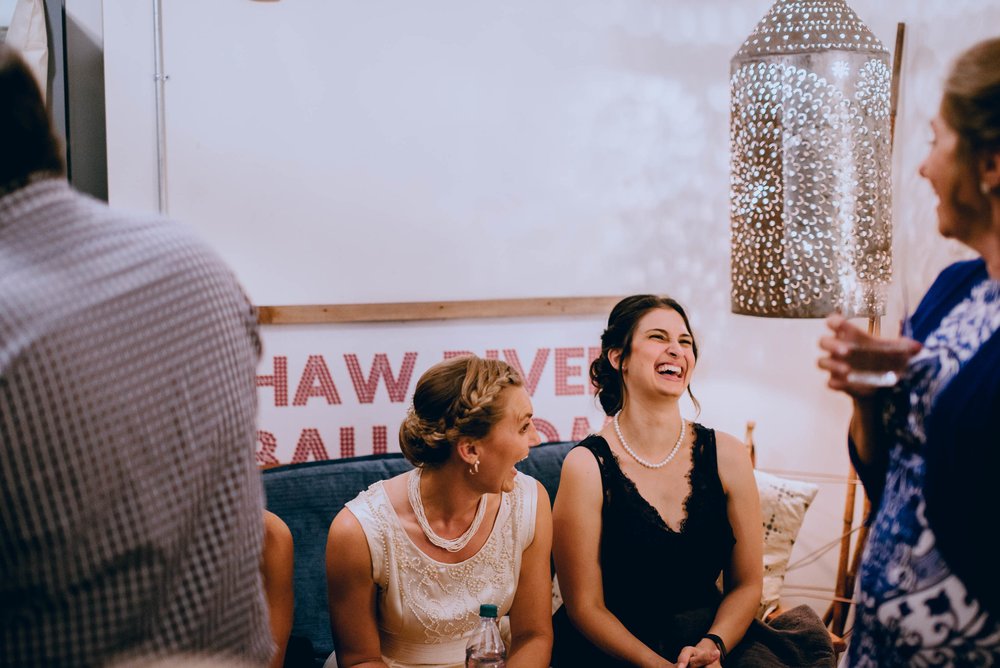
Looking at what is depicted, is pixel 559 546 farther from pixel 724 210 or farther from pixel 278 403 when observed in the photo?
pixel 724 210

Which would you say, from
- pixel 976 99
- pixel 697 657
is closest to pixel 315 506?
pixel 697 657

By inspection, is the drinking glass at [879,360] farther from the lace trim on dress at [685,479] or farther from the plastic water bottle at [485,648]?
the lace trim on dress at [685,479]

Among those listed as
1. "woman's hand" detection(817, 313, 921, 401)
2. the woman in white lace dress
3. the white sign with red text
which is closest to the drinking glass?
"woman's hand" detection(817, 313, 921, 401)

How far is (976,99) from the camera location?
47.6 inches

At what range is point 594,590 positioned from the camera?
7.66ft

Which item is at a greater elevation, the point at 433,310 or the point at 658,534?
the point at 433,310

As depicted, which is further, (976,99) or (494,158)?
(494,158)

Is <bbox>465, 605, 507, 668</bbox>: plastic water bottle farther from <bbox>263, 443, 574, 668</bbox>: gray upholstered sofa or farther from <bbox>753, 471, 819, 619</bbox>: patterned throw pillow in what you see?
<bbox>753, 471, 819, 619</bbox>: patterned throw pillow

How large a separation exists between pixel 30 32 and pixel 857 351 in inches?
107

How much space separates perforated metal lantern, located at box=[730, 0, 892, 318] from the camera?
8.81 ft

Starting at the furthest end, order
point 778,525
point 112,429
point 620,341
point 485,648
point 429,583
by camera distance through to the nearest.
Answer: point 778,525, point 620,341, point 429,583, point 485,648, point 112,429

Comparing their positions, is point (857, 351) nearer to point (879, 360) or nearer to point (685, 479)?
point (879, 360)

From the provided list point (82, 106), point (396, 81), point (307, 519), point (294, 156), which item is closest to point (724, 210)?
point (396, 81)

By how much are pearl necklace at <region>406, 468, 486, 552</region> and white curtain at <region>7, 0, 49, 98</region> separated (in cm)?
181
